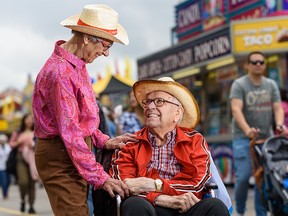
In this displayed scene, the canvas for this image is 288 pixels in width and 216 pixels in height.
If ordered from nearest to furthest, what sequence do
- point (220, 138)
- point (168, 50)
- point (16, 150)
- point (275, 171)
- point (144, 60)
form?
1. point (275, 171)
2. point (16, 150)
3. point (220, 138)
4. point (168, 50)
5. point (144, 60)

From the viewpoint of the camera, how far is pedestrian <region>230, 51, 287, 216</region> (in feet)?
27.1

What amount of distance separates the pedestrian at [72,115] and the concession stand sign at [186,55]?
10847 millimetres

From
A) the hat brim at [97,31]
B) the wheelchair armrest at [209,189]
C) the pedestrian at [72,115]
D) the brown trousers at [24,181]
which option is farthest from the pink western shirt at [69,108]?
the brown trousers at [24,181]

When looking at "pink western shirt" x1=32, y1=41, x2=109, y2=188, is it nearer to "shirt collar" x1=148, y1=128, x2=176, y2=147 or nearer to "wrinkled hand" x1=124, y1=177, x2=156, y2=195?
"wrinkled hand" x1=124, y1=177, x2=156, y2=195

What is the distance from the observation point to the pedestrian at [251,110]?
27.1 ft

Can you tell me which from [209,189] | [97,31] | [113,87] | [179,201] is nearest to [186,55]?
[113,87]

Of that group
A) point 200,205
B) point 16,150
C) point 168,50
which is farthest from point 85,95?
point 168,50

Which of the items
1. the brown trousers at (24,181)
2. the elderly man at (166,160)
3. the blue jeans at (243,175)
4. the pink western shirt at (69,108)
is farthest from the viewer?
the brown trousers at (24,181)

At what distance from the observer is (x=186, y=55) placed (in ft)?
57.3

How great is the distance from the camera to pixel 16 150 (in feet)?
43.2

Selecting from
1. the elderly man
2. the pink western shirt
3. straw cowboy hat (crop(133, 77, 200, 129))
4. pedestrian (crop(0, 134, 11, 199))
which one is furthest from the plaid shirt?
pedestrian (crop(0, 134, 11, 199))

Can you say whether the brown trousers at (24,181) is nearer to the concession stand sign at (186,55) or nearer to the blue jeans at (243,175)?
the concession stand sign at (186,55)

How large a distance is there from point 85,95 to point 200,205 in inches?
36.7

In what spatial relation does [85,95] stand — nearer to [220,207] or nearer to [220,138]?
[220,207]
